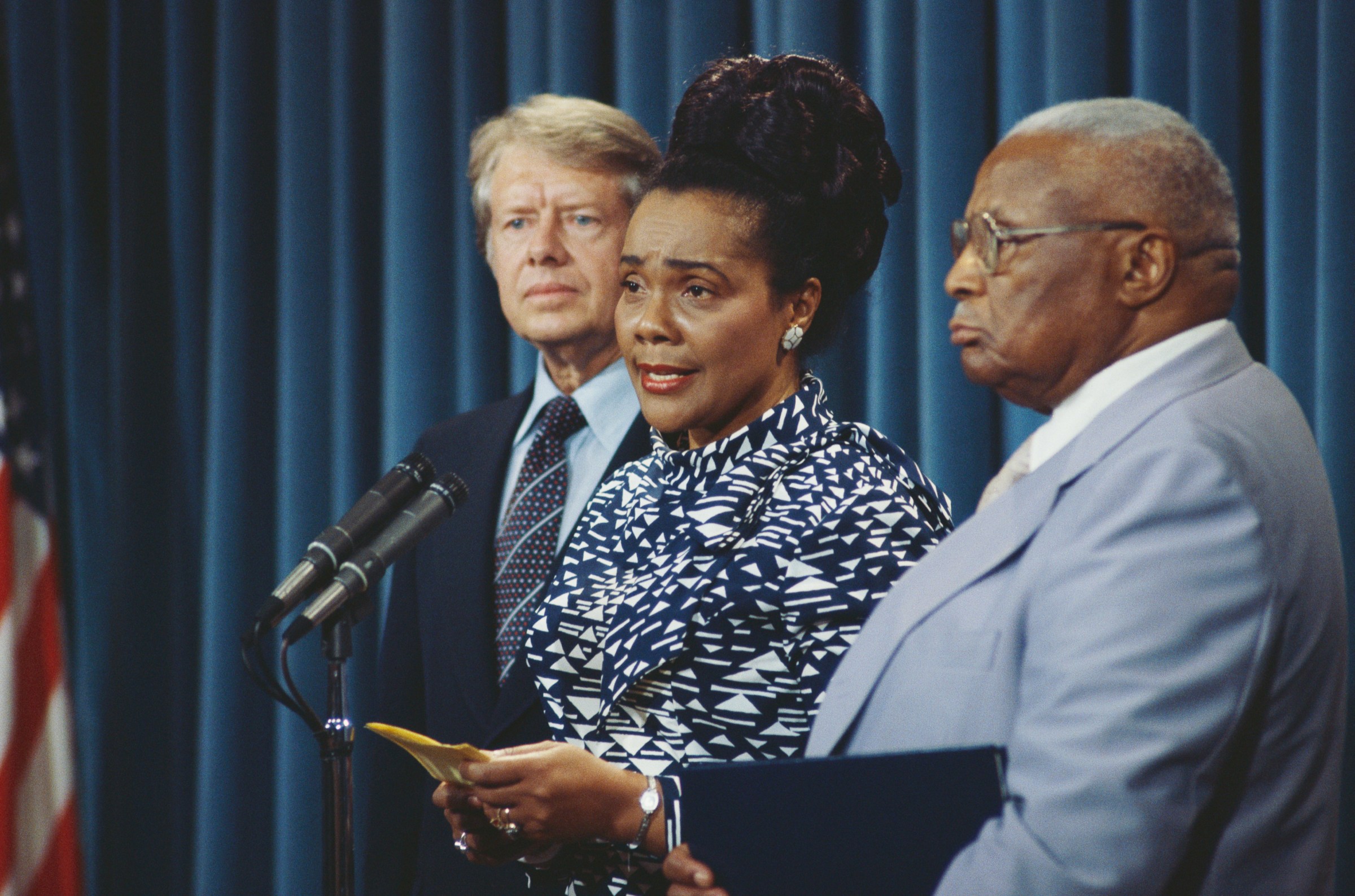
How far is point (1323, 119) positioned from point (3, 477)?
2.66 meters

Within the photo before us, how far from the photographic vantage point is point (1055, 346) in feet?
3.58

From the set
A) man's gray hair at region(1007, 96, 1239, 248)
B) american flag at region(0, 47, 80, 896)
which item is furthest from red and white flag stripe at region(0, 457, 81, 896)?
man's gray hair at region(1007, 96, 1239, 248)

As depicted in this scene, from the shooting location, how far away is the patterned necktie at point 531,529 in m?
1.98

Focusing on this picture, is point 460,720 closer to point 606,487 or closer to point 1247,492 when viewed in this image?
point 606,487

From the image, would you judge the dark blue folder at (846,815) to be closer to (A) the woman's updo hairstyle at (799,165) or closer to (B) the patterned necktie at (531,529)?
(A) the woman's updo hairstyle at (799,165)

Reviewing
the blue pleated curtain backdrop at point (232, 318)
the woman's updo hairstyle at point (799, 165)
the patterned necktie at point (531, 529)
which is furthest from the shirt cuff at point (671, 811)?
the blue pleated curtain backdrop at point (232, 318)

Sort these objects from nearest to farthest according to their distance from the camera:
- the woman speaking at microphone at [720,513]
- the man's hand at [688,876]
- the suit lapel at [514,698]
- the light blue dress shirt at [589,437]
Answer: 1. the man's hand at [688,876]
2. the woman speaking at microphone at [720,513]
3. the suit lapel at [514,698]
4. the light blue dress shirt at [589,437]

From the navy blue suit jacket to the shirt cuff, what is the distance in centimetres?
52

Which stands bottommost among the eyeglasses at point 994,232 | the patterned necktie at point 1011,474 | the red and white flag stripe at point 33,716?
the red and white flag stripe at point 33,716

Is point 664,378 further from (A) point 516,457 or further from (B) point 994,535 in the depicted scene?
(A) point 516,457

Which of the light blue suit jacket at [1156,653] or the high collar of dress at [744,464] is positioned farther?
the high collar of dress at [744,464]

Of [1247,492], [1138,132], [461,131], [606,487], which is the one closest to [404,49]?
[461,131]

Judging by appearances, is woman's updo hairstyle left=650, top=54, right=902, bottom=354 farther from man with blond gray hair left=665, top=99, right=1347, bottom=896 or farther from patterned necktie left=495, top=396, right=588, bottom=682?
patterned necktie left=495, top=396, right=588, bottom=682

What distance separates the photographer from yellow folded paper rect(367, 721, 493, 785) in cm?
121
